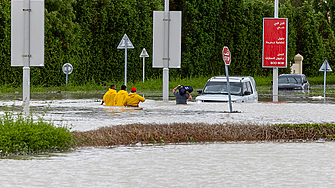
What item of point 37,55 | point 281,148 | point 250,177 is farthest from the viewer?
point 37,55

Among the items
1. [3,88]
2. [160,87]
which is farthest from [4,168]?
[160,87]

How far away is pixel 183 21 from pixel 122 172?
3945 centimetres

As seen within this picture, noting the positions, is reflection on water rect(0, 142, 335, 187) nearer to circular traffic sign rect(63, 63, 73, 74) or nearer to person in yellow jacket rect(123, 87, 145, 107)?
person in yellow jacket rect(123, 87, 145, 107)

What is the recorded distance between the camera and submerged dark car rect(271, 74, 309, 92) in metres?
43.1

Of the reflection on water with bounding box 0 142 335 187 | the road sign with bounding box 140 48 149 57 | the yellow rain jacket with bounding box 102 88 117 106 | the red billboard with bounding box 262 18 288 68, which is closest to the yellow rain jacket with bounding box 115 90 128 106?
the yellow rain jacket with bounding box 102 88 117 106

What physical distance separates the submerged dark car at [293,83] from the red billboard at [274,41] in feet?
34.9

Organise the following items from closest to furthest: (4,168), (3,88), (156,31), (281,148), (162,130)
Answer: (4,168) → (281,148) → (162,130) → (156,31) → (3,88)

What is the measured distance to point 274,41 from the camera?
3250 cm

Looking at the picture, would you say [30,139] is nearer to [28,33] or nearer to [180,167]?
[180,167]

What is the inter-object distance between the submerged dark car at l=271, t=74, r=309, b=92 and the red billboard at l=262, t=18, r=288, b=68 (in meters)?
10.6

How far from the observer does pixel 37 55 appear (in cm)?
2166

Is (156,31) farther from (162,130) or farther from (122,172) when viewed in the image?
(122,172)

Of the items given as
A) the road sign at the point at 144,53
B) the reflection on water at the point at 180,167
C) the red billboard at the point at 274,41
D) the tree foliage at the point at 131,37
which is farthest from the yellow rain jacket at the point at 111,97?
the road sign at the point at 144,53

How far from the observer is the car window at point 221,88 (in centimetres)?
2572
